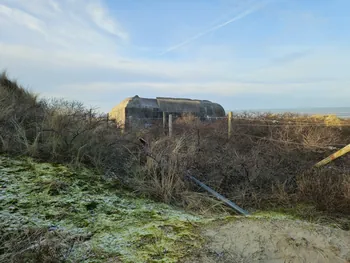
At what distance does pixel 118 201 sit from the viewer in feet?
11.2

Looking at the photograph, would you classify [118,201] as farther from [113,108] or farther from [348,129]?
[113,108]

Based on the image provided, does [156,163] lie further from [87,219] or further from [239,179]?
[87,219]

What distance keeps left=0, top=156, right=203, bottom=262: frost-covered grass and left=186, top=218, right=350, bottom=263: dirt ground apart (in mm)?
199

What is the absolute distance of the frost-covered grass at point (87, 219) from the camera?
2234 millimetres

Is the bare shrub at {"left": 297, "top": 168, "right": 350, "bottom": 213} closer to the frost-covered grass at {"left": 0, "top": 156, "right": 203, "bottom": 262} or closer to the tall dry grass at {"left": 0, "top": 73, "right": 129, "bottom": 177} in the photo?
the frost-covered grass at {"left": 0, "top": 156, "right": 203, "bottom": 262}

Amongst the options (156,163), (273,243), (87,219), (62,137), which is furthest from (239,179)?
(62,137)

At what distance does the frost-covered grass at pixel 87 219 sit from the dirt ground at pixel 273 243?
0.20 metres

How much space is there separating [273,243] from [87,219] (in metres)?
1.83

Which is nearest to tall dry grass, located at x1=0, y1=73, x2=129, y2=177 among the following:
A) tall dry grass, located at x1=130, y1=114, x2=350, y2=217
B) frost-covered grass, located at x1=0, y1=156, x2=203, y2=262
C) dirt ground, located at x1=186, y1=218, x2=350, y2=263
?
frost-covered grass, located at x1=0, y1=156, x2=203, y2=262

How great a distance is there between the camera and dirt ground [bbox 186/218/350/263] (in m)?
2.27

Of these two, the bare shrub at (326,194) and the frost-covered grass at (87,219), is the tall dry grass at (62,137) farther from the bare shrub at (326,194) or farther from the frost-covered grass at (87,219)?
the bare shrub at (326,194)

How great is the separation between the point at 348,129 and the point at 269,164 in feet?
21.6

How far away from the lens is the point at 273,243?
247 centimetres

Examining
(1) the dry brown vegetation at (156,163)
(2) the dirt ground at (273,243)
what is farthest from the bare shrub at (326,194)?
(2) the dirt ground at (273,243)
